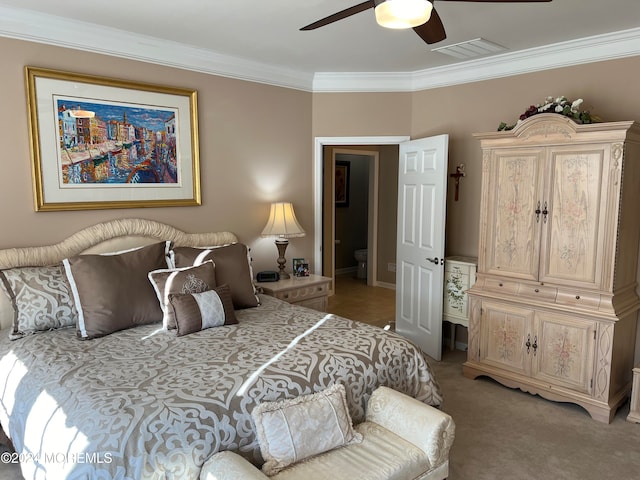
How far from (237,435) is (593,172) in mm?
2715

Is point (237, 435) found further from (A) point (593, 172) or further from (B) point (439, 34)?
(A) point (593, 172)

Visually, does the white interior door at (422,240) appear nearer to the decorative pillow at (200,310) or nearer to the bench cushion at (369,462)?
the decorative pillow at (200,310)

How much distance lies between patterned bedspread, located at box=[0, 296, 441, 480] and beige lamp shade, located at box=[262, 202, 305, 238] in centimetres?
127

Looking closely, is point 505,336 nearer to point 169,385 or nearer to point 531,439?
point 531,439

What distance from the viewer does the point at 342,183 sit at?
7.96 meters

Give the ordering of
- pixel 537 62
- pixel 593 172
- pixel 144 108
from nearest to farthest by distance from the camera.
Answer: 1. pixel 593 172
2. pixel 144 108
3. pixel 537 62

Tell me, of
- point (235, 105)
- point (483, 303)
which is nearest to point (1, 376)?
point (235, 105)

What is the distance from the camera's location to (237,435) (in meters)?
A: 1.89

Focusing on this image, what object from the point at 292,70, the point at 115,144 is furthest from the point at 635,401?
the point at 115,144

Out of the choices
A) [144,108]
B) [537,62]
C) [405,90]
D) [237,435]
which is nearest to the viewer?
[237,435]

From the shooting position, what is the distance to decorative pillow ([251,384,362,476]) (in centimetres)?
190

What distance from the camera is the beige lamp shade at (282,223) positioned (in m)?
4.09

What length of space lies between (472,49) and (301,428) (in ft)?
10.2

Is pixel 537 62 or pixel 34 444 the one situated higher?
pixel 537 62
